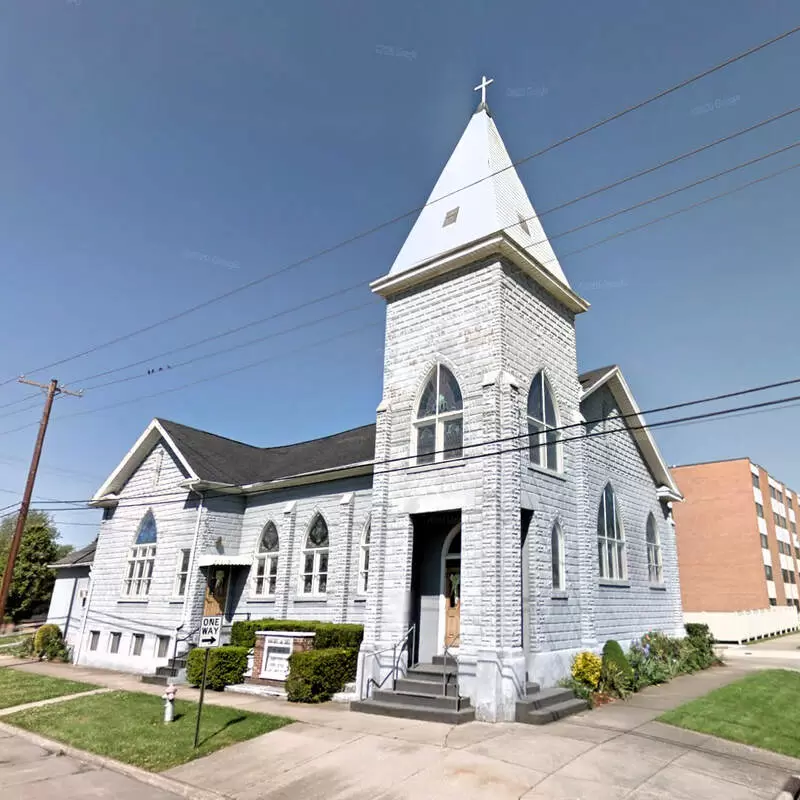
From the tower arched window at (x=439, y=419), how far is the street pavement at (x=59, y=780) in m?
8.48

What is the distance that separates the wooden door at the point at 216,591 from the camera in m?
20.6

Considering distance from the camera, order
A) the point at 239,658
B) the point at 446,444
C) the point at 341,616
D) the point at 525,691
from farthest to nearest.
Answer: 1. the point at 341,616
2. the point at 239,658
3. the point at 446,444
4. the point at 525,691

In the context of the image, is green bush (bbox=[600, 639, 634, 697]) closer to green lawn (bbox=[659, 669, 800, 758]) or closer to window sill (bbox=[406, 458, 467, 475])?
green lawn (bbox=[659, 669, 800, 758])

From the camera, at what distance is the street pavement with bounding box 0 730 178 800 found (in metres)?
8.51

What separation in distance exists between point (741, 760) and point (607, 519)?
31.2ft

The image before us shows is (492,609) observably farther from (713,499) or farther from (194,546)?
(713,499)

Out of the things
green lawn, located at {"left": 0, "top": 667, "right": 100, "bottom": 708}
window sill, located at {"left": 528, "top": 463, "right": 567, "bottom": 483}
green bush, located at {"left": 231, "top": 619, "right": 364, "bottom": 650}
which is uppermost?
window sill, located at {"left": 528, "top": 463, "right": 567, "bottom": 483}

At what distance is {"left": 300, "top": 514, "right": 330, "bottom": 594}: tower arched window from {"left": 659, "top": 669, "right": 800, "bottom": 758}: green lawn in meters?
10.6

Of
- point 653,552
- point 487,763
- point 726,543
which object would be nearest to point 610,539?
point 653,552

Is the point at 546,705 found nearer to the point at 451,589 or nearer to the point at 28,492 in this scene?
the point at 451,589

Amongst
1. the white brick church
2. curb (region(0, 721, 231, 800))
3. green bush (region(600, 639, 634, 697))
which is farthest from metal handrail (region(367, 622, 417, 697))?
curb (region(0, 721, 231, 800))

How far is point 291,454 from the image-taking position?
83.3 feet

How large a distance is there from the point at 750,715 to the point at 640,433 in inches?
429

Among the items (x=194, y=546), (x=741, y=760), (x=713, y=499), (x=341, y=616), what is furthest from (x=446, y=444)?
(x=713, y=499)
